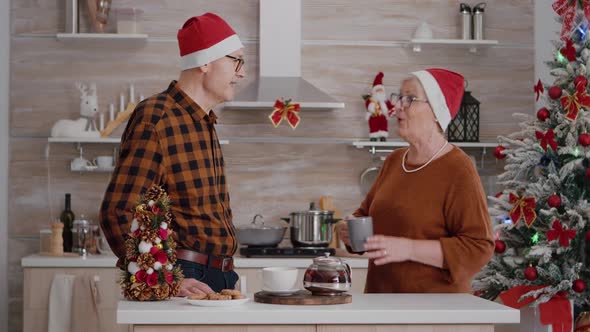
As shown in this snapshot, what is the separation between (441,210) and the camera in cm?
286

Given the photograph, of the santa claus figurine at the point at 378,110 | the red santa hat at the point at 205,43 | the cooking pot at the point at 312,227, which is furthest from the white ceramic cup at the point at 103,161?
the red santa hat at the point at 205,43

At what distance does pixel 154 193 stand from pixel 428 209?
876 mm

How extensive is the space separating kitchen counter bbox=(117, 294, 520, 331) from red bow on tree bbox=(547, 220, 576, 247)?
1.74m

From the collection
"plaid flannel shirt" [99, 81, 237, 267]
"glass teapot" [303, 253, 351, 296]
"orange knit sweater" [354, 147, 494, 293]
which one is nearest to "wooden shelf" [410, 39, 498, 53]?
"orange knit sweater" [354, 147, 494, 293]

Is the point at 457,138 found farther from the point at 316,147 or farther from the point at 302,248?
the point at 302,248

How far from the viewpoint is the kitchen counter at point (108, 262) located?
4746mm

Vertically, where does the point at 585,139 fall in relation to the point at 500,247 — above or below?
above

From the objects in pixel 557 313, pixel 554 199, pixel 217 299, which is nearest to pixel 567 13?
pixel 554 199

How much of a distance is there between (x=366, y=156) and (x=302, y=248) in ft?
2.68

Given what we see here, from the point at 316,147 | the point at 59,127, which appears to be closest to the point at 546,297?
the point at 316,147

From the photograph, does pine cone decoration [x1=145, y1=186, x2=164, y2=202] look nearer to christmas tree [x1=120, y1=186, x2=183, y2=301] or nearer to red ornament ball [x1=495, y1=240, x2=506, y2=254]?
christmas tree [x1=120, y1=186, x2=183, y2=301]

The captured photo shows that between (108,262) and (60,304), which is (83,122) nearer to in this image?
(108,262)

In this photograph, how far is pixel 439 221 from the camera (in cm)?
285

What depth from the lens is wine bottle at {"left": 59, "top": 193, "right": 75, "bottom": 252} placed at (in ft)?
16.7
